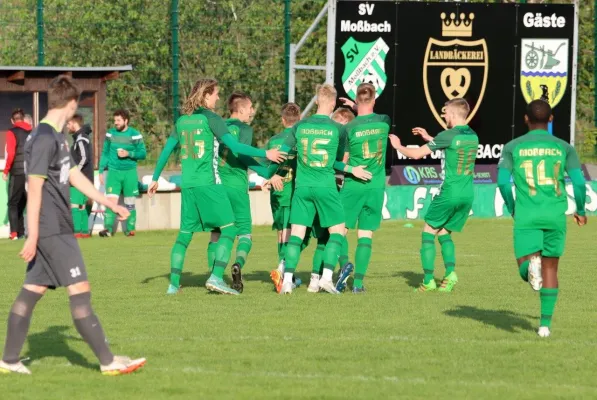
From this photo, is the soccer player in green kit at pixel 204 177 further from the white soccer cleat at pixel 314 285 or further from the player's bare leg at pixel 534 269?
the player's bare leg at pixel 534 269

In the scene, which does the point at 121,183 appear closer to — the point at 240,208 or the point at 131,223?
the point at 131,223

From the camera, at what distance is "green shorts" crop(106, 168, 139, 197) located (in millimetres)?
21312

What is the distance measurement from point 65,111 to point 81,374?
5.55 feet

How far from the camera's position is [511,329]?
10477mm

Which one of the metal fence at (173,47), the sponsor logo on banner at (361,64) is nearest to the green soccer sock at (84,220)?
the metal fence at (173,47)

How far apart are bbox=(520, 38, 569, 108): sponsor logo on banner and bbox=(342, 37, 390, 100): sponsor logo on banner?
289cm

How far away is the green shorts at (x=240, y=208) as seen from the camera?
13320mm

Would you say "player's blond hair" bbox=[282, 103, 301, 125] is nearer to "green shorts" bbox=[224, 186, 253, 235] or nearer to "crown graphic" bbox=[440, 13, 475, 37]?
"green shorts" bbox=[224, 186, 253, 235]

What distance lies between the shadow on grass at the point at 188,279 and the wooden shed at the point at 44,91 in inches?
342

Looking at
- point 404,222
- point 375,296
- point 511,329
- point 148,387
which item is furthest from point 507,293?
point 404,222

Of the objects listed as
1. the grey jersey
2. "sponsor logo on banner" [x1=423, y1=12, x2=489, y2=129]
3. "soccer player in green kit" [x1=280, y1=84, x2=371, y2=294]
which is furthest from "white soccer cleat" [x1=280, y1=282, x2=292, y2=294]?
"sponsor logo on banner" [x1=423, y1=12, x2=489, y2=129]

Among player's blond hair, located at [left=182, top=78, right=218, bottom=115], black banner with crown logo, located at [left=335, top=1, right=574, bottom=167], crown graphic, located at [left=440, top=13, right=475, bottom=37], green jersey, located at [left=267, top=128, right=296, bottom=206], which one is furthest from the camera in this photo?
crown graphic, located at [left=440, top=13, right=475, bottom=37]

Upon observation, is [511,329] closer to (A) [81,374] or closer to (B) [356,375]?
(B) [356,375]

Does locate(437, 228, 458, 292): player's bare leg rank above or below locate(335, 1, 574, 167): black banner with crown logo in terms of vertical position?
below
